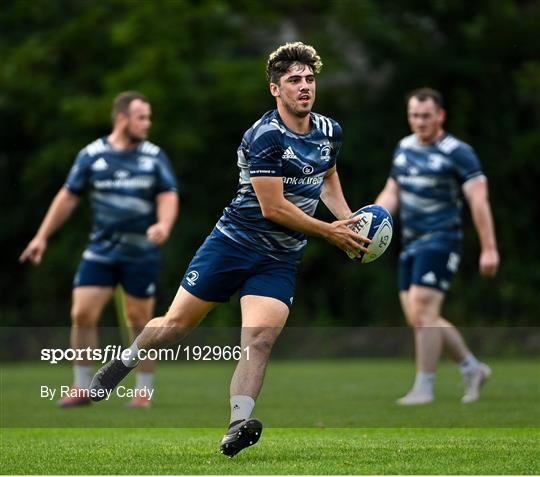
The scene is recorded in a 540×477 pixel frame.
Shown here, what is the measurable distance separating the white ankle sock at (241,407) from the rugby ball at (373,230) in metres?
0.98

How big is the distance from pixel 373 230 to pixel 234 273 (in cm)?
78

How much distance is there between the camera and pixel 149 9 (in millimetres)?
18969

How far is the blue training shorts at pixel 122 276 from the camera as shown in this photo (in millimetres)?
10328

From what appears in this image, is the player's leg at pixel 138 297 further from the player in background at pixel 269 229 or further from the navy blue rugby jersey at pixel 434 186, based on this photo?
the player in background at pixel 269 229

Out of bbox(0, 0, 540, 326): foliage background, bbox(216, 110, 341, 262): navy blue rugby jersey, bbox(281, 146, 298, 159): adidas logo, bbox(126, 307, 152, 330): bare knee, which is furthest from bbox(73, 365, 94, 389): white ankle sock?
bbox(0, 0, 540, 326): foliage background

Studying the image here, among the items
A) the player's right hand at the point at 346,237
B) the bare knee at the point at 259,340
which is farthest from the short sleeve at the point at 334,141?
the bare knee at the point at 259,340

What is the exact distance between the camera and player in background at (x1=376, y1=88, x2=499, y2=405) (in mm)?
10117

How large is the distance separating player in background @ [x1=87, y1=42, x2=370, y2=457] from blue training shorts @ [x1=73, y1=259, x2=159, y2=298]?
350cm

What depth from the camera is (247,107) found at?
18891 millimetres

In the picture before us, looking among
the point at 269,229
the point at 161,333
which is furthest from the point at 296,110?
the point at 161,333

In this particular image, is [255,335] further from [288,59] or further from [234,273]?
[288,59]

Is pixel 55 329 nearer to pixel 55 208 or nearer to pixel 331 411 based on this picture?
pixel 55 208

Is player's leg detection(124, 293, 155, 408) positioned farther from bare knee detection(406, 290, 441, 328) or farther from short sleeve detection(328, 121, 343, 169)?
short sleeve detection(328, 121, 343, 169)

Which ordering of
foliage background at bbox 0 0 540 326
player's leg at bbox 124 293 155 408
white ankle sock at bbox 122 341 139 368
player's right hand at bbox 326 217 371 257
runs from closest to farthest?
1. player's right hand at bbox 326 217 371 257
2. white ankle sock at bbox 122 341 139 368
3. player's leg at bbox 124 293 155 408
4. foliage background at bbox 0 0 540 326
